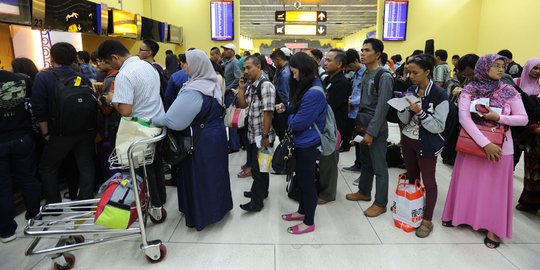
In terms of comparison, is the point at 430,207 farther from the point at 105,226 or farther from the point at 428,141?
the point at 105,226

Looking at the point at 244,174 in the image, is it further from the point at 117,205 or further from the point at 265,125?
the point at 117,205

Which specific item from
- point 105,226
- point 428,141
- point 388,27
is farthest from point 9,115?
point 388,27

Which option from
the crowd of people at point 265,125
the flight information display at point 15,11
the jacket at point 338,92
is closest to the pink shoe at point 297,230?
the crowd of people at point 265,125

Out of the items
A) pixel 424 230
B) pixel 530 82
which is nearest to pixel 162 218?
pixel 424 230

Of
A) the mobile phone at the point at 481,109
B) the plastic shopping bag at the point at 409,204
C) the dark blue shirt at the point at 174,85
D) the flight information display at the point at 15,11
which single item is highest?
the flight information display at the point at 15,11

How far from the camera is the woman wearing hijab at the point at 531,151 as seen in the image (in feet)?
10.2

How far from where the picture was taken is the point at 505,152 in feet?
8.38

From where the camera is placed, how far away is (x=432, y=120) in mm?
2480

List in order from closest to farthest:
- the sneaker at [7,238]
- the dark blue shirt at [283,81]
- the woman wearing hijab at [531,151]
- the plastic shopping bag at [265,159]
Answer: the sneaker at [7,238] < the plastic shopping bag at [265,159] < the woman wearing hijab at [531,151] < the dark blue shirt at [283,81]

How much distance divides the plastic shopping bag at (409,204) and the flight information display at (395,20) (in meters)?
7.28

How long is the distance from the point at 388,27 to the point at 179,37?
583cm

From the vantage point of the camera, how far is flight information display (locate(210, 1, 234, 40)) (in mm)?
9117

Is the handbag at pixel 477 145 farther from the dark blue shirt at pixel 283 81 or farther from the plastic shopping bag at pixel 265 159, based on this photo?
the dark blue shirt at pixel 283 81

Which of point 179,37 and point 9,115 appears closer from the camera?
point 9,115
